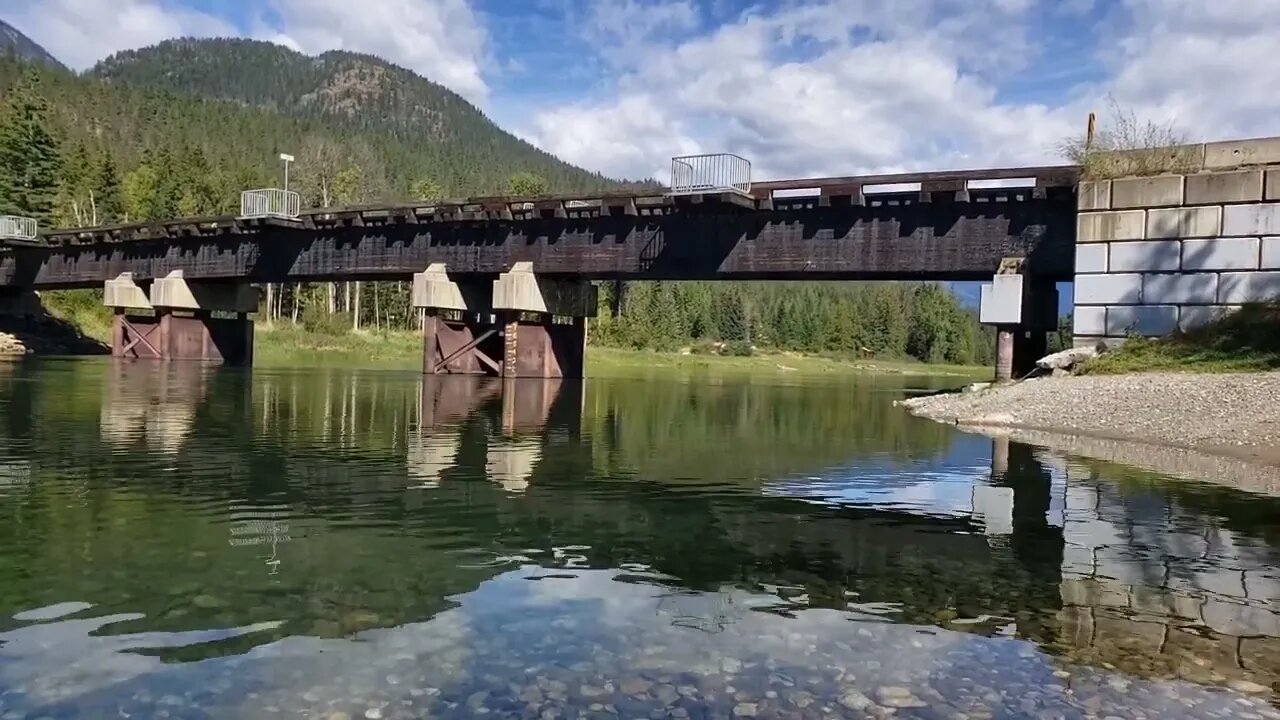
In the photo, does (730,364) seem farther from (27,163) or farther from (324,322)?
(27,163)

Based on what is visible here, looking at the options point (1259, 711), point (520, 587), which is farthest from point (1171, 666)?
point (520, 587)

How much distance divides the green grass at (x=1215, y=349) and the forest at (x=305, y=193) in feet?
248

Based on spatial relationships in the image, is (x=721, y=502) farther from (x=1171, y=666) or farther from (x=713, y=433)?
(x=713, y=433)

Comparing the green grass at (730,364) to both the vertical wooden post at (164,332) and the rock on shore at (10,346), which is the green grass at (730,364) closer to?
the vertical wooden post at (164,332)

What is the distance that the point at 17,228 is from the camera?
213 feet

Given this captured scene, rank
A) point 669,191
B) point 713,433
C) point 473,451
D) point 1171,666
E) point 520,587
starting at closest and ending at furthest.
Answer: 1. point 1171,666
2. point 520,587
3. point 473,451
4. point 713,433
5. point 669,191

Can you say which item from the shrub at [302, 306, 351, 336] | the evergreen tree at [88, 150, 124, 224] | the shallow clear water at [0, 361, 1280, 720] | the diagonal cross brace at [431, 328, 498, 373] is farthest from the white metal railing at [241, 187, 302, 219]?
the evergreen tree at [88, 150, 124, 224]

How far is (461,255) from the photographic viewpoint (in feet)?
154

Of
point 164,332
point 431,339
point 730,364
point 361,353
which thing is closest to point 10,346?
point 164,332

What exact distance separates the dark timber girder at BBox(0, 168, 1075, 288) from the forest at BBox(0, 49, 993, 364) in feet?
122

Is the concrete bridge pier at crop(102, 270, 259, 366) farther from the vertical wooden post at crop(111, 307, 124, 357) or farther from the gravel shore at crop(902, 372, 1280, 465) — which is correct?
the gravel shore at crop(902, 372, 1280, 465)

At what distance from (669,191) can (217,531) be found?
1122 inches

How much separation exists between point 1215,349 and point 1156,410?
5.26m

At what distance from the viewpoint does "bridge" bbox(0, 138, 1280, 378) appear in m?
30.1
